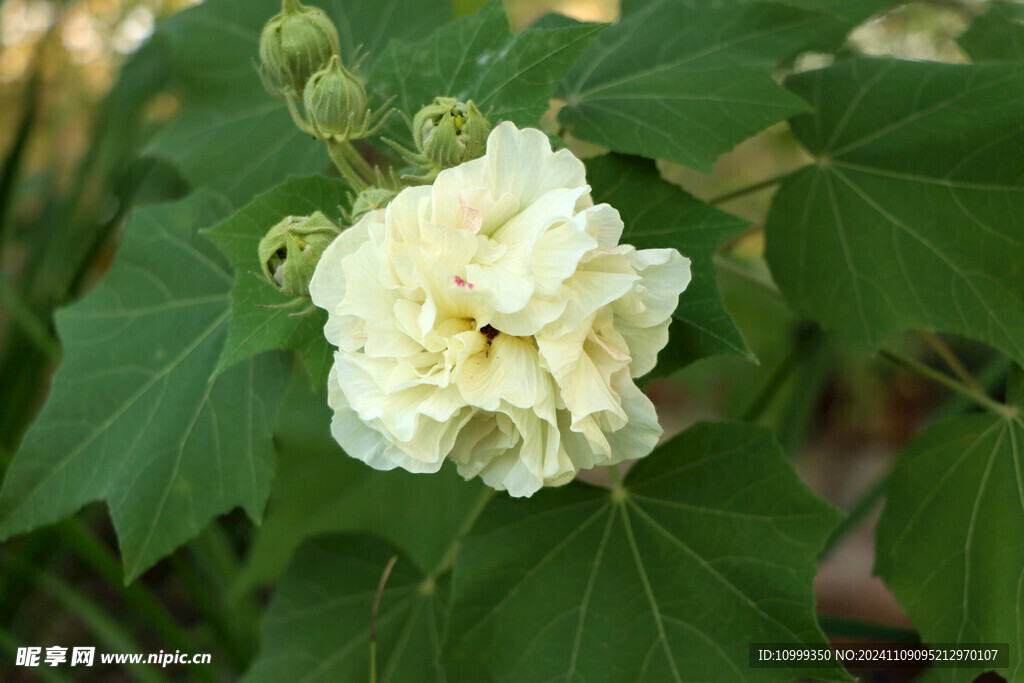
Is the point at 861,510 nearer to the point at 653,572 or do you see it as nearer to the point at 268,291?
the point at 653,572

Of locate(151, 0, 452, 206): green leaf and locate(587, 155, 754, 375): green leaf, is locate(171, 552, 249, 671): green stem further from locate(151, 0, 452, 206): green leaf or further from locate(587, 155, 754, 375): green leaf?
locate(587, 155, 754, 375): green leaf

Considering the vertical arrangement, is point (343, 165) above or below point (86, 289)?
above

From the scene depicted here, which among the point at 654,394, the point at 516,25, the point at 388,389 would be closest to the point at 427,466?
the point at 388,389

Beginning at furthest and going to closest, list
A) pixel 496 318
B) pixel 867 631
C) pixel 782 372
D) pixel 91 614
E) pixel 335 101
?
1. pixel 91 614
2. pixel 782 372
3. pixel 867 631
4. pixel 335 101
5. pixel 496 318

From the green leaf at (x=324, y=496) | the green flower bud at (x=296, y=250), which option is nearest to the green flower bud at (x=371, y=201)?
the green flower bud at (x=296, y=250)

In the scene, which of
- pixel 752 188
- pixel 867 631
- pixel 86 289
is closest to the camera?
pixel 752 188

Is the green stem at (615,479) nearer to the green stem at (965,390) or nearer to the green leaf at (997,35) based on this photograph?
the green stem at (965,390)

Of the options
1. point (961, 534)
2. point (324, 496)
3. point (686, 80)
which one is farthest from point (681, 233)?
point (324, 496)

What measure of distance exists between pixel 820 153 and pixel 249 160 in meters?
0.77

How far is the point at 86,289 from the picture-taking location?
2.11 m

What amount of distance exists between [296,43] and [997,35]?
88 centimetres

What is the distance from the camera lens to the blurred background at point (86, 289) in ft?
4.51

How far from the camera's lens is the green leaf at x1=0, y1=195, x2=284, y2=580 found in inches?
33.3

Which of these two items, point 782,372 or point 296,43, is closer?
point 296,43
